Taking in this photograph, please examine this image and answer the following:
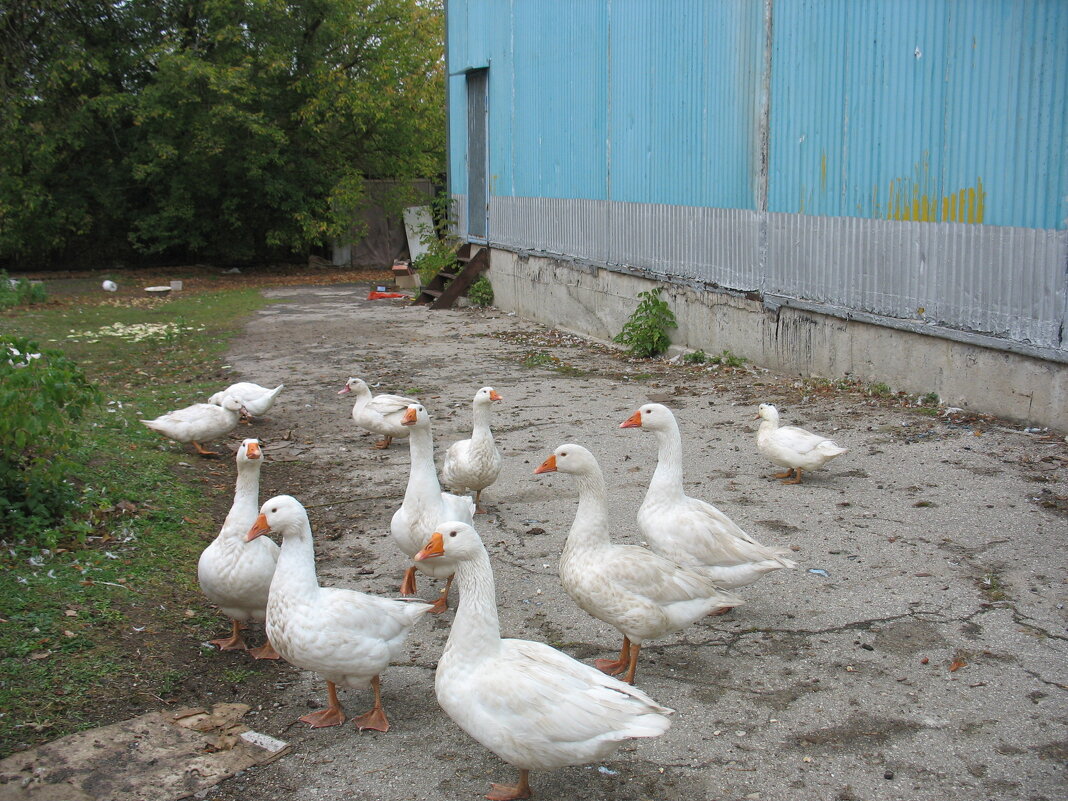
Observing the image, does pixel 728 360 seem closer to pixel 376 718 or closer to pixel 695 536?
pixel 695 536

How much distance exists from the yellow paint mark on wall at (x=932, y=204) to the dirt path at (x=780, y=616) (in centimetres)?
179

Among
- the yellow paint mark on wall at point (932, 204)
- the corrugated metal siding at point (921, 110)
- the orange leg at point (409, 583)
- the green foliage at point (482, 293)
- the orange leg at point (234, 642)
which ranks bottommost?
the orange leg at point (234, 642)

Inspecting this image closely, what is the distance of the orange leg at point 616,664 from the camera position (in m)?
4.59

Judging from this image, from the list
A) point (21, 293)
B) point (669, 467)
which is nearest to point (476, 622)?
point (669, 467)

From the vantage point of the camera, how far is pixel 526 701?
11.8 ft

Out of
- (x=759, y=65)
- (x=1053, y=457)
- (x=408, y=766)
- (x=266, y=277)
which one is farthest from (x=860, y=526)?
(x=266, y=277)

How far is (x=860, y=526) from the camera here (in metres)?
6.22

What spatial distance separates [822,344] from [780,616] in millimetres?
5599

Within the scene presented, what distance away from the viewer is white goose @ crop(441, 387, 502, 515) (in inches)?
263

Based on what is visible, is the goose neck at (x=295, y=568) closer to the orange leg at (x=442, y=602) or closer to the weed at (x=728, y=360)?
the orange leg at (x=442, y=602)

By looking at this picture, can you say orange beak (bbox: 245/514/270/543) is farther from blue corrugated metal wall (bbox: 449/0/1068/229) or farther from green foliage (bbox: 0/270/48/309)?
green foliage (bbox: 0/270/48/309)

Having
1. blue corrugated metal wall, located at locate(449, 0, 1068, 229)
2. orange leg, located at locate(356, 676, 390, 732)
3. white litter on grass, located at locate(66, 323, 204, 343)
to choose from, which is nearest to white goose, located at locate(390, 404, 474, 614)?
orange leg, located at locate(356, 676, 390, 732)

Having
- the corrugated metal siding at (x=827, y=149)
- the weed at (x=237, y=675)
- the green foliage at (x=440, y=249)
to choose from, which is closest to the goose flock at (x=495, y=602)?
the weed at (x=237, y=675)

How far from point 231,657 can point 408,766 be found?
1.45 m
